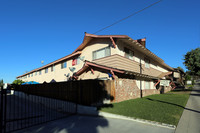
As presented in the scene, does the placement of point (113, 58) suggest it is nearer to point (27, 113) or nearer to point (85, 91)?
point (85, 91)

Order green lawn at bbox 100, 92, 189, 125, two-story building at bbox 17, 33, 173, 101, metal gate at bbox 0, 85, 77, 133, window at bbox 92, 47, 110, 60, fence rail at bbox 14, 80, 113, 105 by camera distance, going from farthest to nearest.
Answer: window at bbox 92, 47, 110, 60, two-story building at bbox 17, 33, 173, 101, fence rail at bbox 14, 80, 113, 105, green lawn at bbox 100, 92, 189, 125, metal gate at bbox 0, 85, 77, 133

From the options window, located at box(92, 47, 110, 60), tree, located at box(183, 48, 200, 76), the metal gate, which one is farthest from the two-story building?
tree, located at box(183, 48, 200, 76)

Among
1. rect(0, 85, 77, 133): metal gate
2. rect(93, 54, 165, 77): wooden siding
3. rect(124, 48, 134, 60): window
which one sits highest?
rect(124, 48, 134, 60): window

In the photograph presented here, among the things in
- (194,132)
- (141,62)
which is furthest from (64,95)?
(141,62)

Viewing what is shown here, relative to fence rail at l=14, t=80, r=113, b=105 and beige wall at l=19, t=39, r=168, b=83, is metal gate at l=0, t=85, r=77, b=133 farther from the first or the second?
beige wall at l=19, t=39, r=168, b=83

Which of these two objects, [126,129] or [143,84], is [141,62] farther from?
[126,129]

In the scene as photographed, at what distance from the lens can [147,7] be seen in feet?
25.3

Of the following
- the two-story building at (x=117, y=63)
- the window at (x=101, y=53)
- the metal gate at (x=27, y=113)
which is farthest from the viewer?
the window at (x=101, y=53)

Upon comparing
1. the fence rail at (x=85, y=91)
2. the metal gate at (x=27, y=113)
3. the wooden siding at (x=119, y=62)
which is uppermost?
the wooden siding at (x=119, y=62)

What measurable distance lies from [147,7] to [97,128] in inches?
293

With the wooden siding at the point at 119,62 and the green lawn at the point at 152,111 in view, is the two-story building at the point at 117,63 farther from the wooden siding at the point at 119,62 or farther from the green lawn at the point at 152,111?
the green lawn at the point at 152,111

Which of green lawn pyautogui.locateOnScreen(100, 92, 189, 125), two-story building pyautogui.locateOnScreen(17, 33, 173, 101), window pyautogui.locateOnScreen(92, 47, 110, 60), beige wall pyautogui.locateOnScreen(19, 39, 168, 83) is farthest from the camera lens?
window pyautogui.locateOnScreen(92, 47, 110, 60)

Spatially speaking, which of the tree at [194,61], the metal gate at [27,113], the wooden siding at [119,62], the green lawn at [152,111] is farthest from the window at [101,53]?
the tree at [194,61]

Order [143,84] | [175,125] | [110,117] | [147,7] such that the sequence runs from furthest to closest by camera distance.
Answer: [143,84]
[147,7]
[110,117]
[175,125]
